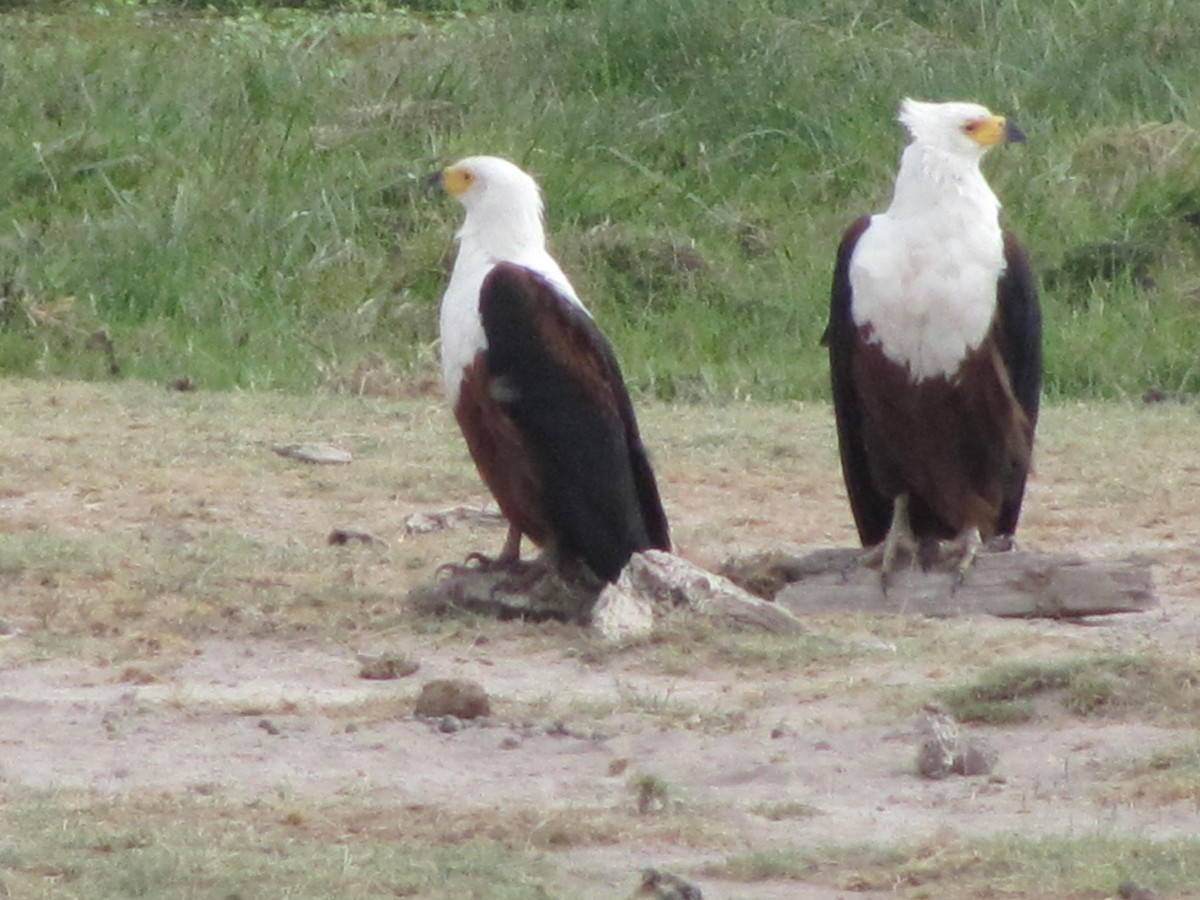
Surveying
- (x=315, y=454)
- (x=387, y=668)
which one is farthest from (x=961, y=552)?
(x=315, y=454)

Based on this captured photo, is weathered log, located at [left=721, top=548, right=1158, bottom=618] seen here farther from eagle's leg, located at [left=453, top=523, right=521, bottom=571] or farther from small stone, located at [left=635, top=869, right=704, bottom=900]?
small stone, located at [left=635, top=869, right=704, bottom=900]

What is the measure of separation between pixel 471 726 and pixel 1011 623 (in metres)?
1.57

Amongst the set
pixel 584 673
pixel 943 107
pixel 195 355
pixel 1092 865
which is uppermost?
pixel 943 107

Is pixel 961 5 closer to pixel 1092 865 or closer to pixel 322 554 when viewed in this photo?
pixel 322 554

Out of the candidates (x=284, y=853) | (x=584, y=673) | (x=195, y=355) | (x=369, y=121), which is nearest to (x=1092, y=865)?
(x=284, y=853)

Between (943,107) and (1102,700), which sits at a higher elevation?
(943,107)

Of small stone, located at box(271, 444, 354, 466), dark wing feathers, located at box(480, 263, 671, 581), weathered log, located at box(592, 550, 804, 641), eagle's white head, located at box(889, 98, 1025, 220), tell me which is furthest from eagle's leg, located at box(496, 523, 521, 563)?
small stone, located at box(271, 444, 354, 466)

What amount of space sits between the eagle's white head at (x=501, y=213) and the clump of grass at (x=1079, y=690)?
1577 millimetres

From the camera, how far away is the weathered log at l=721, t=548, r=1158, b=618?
5.65m

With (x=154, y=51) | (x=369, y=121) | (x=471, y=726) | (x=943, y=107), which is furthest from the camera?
(x=154, y=51)

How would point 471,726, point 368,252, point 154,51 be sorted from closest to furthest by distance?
point 471,726 → point 368,252 → point 154,51

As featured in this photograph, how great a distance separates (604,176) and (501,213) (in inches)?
233

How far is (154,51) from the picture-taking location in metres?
13.0

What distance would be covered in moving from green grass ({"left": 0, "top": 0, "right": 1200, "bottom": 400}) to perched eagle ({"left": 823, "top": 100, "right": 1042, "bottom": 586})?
3345 millimetres
